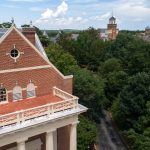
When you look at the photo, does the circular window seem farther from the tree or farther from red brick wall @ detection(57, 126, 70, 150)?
the tree

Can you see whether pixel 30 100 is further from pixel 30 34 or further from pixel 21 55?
pixel 30 34

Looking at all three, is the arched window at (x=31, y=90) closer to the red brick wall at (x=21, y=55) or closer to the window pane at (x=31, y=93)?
the window pane at (x=31, y=93)

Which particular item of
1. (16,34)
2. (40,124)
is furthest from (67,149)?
(16,34)

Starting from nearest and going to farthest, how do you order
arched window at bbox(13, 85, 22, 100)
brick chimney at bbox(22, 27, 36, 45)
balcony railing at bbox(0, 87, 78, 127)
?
1. balcony railing at bbox(0, 87, 78, 127)
2. arched window at bbox(13, 85, 22, 100)
3. brick chimney at bbox(22, 27, 36, 45)

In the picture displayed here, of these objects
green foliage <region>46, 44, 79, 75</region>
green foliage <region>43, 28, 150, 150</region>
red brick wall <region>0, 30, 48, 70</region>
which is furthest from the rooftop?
green foliage <region>46, 44, 79, 75</region>

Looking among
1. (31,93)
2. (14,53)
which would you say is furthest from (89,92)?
(14,53)

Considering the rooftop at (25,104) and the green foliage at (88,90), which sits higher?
the rooftop at (25,104)

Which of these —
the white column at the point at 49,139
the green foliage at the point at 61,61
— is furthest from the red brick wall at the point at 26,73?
the green foliage at the point at 61,61
